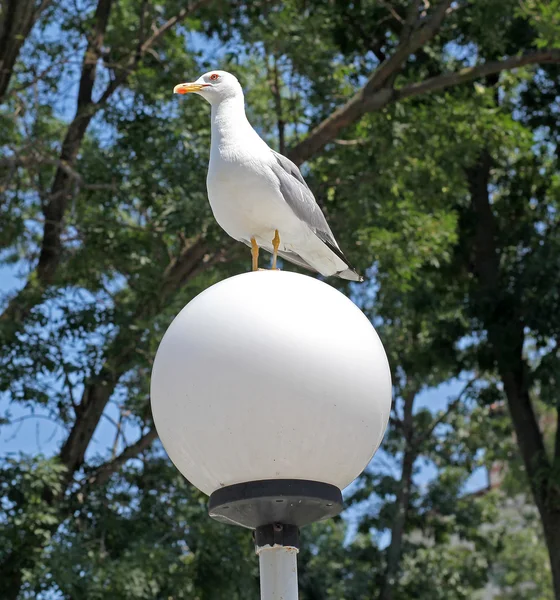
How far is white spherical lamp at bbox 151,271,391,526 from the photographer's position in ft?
9.73

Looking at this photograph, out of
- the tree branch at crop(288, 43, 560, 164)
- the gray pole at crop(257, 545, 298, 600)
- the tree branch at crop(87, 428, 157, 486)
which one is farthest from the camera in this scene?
the tree branch at crop(87, 428, 157, 486)

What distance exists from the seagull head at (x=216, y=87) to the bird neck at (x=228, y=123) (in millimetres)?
36

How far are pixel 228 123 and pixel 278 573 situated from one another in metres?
1.74

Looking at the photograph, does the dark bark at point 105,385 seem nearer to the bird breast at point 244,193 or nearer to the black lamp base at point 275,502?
the bird breast at point 244,193

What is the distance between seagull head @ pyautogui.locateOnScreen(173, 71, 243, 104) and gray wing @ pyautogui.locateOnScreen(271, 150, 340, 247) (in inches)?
11.8

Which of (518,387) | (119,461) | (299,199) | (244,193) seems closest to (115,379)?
(119,461)

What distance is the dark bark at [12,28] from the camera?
9.91m

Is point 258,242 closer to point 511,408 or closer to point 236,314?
point 236,314

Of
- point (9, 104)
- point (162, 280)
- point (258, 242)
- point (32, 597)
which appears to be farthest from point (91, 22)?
point (258, 242)

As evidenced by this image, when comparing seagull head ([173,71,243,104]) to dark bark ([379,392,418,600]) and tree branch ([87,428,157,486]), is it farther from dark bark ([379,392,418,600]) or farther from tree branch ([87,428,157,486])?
dark bark ([379,392,418,600])

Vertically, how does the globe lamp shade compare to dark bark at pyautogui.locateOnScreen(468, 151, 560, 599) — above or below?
below

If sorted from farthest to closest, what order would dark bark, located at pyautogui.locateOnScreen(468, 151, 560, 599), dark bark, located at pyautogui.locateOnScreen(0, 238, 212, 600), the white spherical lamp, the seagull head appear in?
1. dark bark, located at pyautogui.locateOnScreen(468, 151, 560, 599)
2. dark bark, located at pyautogui.locateOnScreen(0, 238, 212, 600)
3. the seagull head
4. the white spherical lamp

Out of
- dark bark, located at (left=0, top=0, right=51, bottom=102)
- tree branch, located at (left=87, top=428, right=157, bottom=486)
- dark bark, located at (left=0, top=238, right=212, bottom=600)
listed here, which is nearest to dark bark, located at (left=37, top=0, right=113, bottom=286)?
dark bark, located at (left=0, top=0, right=51, bottom=102)

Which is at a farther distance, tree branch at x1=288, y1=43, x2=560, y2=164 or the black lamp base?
tree branch at x1=288, y1=43, x2=560, y2=164
